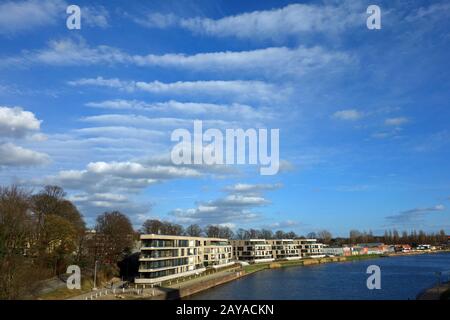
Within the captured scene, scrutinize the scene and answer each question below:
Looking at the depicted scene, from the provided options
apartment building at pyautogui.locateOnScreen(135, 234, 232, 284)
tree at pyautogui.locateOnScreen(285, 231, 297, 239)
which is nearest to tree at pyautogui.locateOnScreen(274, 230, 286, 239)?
tree at pyautogui.locateOnScreen(285, 231, 297, 239)

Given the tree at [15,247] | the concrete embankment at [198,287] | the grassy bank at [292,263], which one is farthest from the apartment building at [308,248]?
the tree at [15,247]

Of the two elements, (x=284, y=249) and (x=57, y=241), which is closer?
(x=57, y=241)

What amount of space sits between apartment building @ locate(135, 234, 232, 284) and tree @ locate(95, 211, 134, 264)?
30.3ft

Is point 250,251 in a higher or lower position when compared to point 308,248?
higher

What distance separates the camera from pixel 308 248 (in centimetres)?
14425

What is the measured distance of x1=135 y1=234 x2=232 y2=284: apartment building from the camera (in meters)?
53.1

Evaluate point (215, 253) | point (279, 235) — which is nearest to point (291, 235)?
point (279, 235)

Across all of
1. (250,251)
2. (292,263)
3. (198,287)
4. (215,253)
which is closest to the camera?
(198,287)

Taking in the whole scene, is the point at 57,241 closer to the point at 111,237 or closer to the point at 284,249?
the point at 111,237

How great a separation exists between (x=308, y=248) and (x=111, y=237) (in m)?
96.9

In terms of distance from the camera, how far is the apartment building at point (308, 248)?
14150 cm
